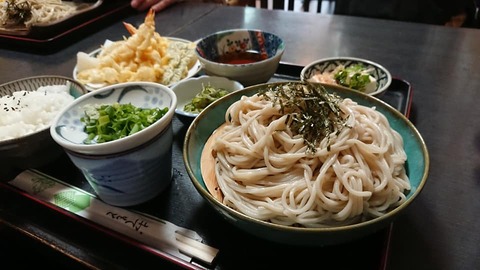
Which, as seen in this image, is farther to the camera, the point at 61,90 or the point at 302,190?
the point at 61,90

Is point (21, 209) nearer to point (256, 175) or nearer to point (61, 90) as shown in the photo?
point (61, 90)

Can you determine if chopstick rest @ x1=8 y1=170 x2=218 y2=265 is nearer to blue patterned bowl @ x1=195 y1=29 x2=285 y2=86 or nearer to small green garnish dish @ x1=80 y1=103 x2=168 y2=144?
small green garnish dish @ x1=80 y1=103 x2=168 y2=144

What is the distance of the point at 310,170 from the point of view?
1.05 metres

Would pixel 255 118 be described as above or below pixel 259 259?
above

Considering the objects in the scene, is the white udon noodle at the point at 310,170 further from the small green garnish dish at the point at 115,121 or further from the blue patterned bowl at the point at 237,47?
the blue patterned bowl at the point at 237,47

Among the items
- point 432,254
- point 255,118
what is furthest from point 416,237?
point 255,118

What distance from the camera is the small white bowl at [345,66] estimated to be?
5.40 ft

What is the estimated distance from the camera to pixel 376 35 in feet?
8.09

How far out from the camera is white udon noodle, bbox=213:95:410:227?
0.96 metres

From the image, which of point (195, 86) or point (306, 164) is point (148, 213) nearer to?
point (306, 164)

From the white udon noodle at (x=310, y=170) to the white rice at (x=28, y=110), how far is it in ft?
2.53

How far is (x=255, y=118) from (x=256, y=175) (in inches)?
9.0

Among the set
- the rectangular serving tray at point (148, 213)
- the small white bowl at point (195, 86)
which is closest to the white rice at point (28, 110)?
the rectangular serving tray at point (148, 213)

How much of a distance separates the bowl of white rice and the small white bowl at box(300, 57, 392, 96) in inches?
42.7
